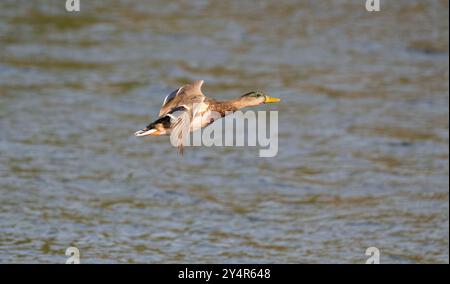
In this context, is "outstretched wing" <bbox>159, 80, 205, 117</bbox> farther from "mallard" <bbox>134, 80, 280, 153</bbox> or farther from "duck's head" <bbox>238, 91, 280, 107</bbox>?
"duck's head" <bbox>238, 91, 280, 107</bbox>

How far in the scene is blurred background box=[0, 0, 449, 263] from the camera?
1196cm

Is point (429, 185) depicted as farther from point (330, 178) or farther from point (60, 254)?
point (60, 254)

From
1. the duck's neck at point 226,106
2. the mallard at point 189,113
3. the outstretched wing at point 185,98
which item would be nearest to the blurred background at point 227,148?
the outstretched wing at point 185,98

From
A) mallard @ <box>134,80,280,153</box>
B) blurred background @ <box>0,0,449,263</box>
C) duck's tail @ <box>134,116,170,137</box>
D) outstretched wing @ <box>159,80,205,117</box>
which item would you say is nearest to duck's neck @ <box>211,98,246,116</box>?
mallard @ <box>134,80,280,153</box>

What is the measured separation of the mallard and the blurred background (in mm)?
3494

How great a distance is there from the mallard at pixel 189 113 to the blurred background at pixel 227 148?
3494 millimetres

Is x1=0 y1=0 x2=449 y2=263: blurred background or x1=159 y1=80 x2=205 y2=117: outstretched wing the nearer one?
x1=159 y1=80 x2=205 y2=117: outstretched wing

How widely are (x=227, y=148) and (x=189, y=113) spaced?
23.4 ft

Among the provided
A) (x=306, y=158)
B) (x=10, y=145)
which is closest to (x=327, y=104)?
(x=306, y=158)

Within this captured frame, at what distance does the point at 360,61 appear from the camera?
18.1 m

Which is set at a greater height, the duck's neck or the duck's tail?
the duck's neck

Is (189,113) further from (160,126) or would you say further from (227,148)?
(227,148)

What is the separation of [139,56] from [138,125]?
316 cm

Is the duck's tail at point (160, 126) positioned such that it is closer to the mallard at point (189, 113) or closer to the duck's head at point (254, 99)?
the mallard at point (189, 113)
